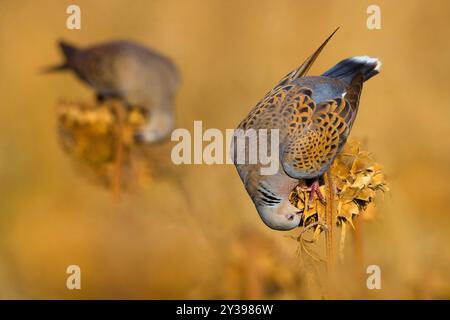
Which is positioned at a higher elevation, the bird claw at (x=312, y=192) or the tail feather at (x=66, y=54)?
the tail feather at (x=66, y=54)

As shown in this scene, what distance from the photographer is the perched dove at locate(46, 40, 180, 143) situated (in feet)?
26.4

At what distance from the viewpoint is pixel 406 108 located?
877 centimetres

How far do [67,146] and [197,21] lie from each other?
3.58 metres

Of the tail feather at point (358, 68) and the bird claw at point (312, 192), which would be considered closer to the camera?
the bird claw at point (312, 192)

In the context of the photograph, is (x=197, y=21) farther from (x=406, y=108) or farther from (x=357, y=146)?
(x=357, y=146)

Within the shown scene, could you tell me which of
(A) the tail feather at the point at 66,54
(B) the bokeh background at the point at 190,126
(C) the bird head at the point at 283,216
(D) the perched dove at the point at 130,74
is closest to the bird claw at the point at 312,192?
(C) the bird head at the point at 283,216

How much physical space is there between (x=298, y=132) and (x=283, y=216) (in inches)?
23.2

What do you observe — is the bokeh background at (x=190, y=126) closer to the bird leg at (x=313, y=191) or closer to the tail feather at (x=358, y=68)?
the tail feather at (x=358, y=68)

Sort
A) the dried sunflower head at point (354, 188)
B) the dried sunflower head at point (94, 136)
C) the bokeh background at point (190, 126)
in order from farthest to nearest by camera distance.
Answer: the bokeh background at point (190, 126) → the dried sunflower head at point (94, 136) → the dried sunflower head at point (354, 188)

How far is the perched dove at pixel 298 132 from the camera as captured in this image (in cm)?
478

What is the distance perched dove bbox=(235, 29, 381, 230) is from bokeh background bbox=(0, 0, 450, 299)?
5.44 feet

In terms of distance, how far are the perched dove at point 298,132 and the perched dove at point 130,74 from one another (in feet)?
9.05

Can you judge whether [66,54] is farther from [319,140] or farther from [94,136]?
[319,140]

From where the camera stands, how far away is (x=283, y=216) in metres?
4.68
